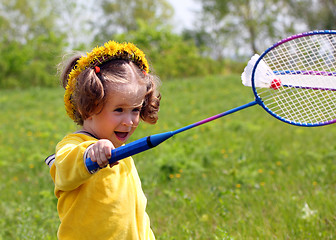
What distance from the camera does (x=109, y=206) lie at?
170cm

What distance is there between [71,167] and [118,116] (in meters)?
0.35

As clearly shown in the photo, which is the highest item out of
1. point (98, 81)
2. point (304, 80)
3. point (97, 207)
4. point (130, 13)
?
point (98, 81)

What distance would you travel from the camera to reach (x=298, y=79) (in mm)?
1942

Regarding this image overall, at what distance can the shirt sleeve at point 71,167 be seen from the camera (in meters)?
1.45

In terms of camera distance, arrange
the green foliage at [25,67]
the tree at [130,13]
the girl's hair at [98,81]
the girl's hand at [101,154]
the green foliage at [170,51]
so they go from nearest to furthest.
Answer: the girl's hand at [101,154], the girl's hair at [98,81], the green foliage at [25,67], the green foliage at [170,51], the tree at [130,13]

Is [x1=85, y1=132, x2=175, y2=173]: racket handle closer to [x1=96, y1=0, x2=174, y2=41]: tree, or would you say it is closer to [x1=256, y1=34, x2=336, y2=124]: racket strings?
[x1=256, y1=34, x2=336, y2=124]: racket strings

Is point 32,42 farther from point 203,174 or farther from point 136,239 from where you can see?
point 136,239

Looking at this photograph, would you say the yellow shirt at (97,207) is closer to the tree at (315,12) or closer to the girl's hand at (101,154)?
the girl's hand at (101,154)

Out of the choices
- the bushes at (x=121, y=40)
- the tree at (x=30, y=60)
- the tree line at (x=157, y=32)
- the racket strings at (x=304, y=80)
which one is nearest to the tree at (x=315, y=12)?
the tree line at (x=157, y=32)

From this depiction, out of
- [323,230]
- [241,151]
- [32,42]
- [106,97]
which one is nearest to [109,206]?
[106,97]

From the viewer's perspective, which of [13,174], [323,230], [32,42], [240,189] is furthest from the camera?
[32,42]

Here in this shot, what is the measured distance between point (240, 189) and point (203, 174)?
1.82 ft

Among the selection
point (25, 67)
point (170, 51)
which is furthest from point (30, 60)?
point (170, 51)

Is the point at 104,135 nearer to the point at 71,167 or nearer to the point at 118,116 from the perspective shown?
the point at 118,116
